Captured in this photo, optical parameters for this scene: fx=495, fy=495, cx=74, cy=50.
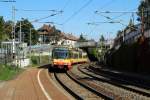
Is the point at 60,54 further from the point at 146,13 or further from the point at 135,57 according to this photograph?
the point at 146,13

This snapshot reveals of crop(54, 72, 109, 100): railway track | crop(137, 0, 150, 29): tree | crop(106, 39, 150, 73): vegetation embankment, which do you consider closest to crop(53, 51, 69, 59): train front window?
crop(106, 39, 150, 73): vegetation embankment

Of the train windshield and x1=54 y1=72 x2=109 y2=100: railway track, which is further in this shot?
the train windshield

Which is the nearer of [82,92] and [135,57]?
[82,92]

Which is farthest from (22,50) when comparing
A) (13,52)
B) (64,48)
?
(64,48)

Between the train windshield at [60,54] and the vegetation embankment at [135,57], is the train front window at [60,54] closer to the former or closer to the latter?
the train windshield at [60,54]

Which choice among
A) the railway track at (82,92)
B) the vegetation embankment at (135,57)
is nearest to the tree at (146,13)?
the vegetation embankment at (135,57)

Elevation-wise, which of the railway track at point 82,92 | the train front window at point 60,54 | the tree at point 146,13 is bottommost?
the railway track at point 82,92

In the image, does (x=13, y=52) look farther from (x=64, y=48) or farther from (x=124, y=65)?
(x=124, y=65)

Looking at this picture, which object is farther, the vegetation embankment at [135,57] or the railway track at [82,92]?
the vegetation embankment at [135,57]

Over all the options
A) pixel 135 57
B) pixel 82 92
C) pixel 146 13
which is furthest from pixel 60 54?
pixel 146 13

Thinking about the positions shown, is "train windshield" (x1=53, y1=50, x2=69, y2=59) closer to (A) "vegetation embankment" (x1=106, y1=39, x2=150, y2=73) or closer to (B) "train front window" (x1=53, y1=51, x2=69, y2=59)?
(B) "train front window" (x1=53, y1=51, x2=69, y2=59)

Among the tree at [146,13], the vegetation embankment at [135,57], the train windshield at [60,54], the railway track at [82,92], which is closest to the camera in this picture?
the railway track at [82,92]

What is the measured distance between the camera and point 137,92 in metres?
27.5

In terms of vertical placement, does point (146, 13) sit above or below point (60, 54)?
above
